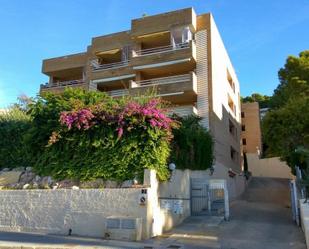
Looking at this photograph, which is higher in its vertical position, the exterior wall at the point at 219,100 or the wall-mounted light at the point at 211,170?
the exterior wall at the point at 219,100

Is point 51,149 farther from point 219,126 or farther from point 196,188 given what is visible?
point 219,126

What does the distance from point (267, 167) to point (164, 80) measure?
24332 mm

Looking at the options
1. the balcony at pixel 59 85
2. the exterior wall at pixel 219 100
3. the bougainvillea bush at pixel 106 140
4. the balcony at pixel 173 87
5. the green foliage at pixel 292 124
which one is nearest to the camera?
the bougainvillea bush at pixel 106 140

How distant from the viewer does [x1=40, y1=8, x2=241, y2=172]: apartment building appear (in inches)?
1051

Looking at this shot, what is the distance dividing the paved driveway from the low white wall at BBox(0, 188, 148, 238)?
6.41 feet

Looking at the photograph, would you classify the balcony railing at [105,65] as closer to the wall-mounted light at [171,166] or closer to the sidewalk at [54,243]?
the wall-mounted light at [171,166]

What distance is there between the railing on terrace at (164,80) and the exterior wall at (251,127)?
2544 centimetres

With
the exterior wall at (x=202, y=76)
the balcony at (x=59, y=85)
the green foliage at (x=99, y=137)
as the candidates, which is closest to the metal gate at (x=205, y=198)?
the green foliage at (x=99, y=137)

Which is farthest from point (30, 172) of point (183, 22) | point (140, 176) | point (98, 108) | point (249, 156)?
point (249, 156)

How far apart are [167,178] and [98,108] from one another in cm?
447

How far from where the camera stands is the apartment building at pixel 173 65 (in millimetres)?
26703

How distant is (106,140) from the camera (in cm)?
1562

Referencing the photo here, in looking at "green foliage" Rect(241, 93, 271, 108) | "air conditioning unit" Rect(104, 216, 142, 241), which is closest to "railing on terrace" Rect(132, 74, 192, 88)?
"air conditioning unit" Rect(104, 216, 142, 241)

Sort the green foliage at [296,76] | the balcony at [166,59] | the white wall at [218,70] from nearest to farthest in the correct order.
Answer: the balcony at [166,59], the white wall at [218,70], the green foliage at [296,76]
